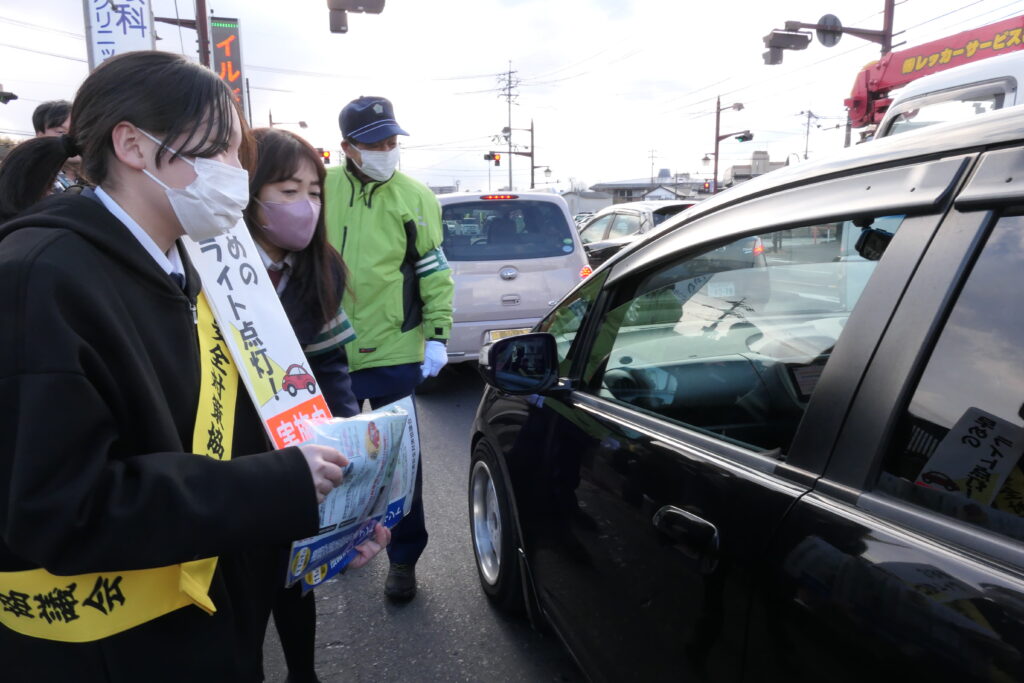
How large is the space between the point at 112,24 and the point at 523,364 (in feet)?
28.4

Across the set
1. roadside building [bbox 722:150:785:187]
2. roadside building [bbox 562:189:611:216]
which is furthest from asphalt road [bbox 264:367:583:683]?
roadside building [bbox 562:189:611:216]

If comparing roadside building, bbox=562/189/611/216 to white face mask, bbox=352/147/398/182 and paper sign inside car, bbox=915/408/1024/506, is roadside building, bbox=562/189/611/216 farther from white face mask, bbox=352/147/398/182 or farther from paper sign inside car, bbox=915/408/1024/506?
paper sign inside car, bbox=915/408/1024/506

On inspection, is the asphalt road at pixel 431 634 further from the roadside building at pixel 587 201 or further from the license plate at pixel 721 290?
the roadside building at pixel 587 201

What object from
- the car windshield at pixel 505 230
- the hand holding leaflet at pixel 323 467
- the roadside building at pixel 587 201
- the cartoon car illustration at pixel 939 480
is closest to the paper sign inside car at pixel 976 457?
the cartoon car illustration at pixel 939 480

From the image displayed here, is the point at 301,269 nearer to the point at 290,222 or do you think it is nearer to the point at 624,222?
the point at 290,222

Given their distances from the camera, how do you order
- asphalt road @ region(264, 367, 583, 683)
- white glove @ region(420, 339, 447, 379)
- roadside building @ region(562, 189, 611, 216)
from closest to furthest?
asphalt road @ region(264, 367, 583, 683), white glove @ region(420, 339, 447, 379), roadside building @ region(562, 189, 611, 216)

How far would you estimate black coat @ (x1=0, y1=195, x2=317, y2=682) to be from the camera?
981mm

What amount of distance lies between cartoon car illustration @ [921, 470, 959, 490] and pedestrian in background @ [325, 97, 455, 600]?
206 centimetres

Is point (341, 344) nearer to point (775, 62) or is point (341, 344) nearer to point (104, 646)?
point (104, 646)

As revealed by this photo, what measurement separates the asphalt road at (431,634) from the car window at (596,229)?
7581 millimetres

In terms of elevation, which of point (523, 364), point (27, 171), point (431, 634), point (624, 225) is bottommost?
point (431, 634)

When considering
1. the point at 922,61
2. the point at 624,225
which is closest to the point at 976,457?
the point at 922,61

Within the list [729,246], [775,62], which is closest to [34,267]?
[729,246]

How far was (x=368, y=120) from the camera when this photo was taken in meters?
2.98
